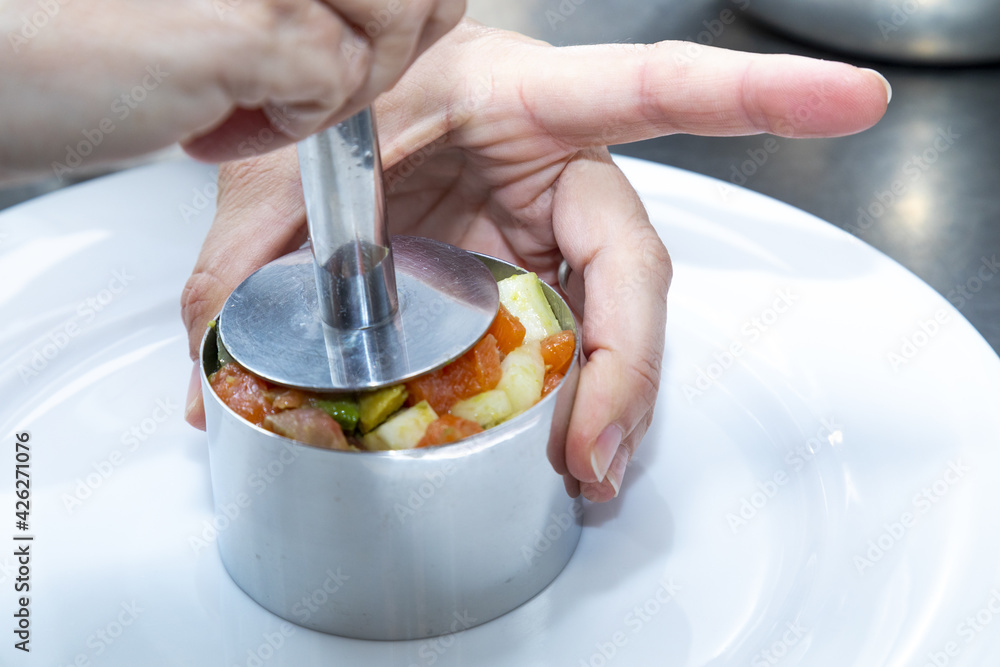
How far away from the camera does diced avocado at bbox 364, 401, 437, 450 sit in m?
0.72

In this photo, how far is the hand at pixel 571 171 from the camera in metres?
0.84

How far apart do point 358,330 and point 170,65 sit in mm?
315

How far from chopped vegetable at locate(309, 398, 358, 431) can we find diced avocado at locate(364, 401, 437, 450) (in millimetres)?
18

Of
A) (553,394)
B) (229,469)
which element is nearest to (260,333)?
(229,469)

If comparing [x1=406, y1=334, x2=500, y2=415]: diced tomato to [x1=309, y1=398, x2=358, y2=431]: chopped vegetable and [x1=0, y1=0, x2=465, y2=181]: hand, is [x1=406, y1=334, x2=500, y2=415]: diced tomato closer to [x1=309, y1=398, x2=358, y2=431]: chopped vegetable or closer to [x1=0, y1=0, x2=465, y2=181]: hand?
[x1=309, y1=398, x2=358, y2=431]: chopped vegetable

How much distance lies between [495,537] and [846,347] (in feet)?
1.59

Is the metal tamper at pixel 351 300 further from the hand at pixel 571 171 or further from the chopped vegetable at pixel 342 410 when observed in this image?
the hand at pixel 571 171

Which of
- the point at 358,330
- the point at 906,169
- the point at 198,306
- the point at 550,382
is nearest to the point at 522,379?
the point at 550,382

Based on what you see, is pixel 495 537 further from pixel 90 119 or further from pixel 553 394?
pixel 90 119

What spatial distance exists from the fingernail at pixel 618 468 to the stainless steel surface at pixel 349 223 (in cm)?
25

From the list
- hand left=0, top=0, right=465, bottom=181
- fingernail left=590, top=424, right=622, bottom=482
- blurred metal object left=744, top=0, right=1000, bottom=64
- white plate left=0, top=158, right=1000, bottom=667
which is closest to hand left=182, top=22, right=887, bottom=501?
fingernail left=590, top=424, right=622, bottom=482

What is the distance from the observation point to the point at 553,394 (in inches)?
30.4

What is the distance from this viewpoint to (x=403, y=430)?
2.38 ft

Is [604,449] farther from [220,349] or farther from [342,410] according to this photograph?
[220,349]
